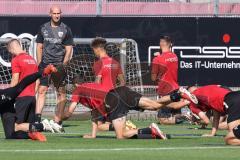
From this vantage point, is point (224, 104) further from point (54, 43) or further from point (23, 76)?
point (54, 43)

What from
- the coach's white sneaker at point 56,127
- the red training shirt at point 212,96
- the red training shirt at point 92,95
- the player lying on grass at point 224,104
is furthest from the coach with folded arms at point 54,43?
the red training shirt at point 212,96

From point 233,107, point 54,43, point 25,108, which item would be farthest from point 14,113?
point 54,43

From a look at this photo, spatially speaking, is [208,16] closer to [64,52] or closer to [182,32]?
[182,32]

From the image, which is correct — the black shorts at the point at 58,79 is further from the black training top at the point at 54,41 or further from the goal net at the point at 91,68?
the black training top at the point at 54,41

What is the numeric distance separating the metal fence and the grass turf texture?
7.95m

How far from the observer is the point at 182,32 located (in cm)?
2652

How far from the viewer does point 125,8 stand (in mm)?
27312

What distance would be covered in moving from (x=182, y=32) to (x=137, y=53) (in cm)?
163

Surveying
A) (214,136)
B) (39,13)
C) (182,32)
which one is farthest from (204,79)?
(214,136)

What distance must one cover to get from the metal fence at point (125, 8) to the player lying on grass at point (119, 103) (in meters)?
8.30

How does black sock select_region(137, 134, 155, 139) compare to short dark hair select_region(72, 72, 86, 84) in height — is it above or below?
below

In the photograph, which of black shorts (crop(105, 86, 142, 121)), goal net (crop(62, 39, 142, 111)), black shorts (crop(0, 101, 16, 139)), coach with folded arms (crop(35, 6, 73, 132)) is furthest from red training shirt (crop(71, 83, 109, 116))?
coach with folded arms (crop(35, 6, 73, 132))

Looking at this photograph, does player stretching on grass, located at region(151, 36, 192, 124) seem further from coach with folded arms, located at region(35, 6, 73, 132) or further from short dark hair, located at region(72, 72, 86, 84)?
coach with folded arms, located at region(35, 6, 73, 132)

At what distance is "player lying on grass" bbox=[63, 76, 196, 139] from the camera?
18166mm
